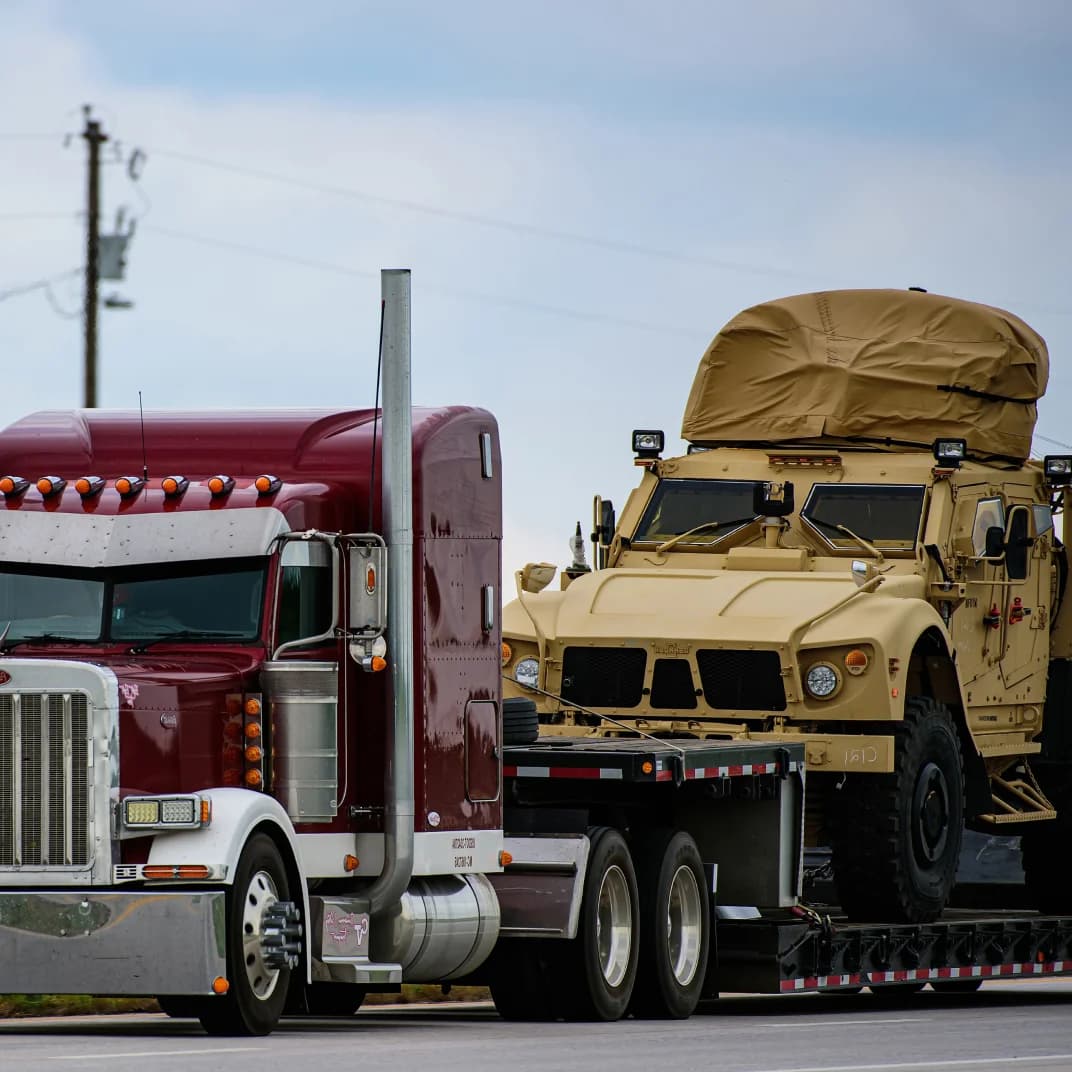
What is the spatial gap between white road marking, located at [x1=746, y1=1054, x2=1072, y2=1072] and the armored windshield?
6.64 m

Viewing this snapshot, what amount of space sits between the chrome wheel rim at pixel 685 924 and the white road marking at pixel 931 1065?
146 inches

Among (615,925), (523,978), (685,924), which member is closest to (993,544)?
(685,924)

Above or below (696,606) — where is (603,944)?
below

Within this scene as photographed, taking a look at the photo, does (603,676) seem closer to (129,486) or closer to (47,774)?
(129,486)

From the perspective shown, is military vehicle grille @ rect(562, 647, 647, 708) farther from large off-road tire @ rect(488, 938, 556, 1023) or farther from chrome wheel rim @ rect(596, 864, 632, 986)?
large off-road tire @ rect(488, 938, 556, 1023)

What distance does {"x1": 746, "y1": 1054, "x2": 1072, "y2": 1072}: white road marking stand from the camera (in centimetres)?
1049

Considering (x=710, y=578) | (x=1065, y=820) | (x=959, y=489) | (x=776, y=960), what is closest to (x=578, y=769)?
(x=776, y=960)

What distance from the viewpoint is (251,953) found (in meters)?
12.1

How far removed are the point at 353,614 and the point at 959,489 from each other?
679 cm

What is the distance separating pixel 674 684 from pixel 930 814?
194 cm

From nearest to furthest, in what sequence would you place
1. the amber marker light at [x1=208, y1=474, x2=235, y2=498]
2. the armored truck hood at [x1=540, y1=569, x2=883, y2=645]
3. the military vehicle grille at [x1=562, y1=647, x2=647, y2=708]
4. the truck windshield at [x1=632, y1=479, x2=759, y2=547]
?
the amber marker light at [x1=208, y1=474, x2=235, y2=498] → the armored truck hood at [x1=540, y1=569, x2=883, y2=645] → the military vehicle grille at [x1=562, y1=647, x2=647, y2=708] → the truck windshield at [x1=632, y1=479, x2=759, y2=547]

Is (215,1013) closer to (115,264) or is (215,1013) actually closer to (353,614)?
(353,614)

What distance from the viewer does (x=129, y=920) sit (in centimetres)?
1171

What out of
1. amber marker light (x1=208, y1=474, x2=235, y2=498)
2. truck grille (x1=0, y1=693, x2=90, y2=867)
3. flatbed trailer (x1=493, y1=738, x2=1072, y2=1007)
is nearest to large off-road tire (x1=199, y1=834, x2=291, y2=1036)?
truck grille (x1=0, y1=693, x2=90, y2=867)
